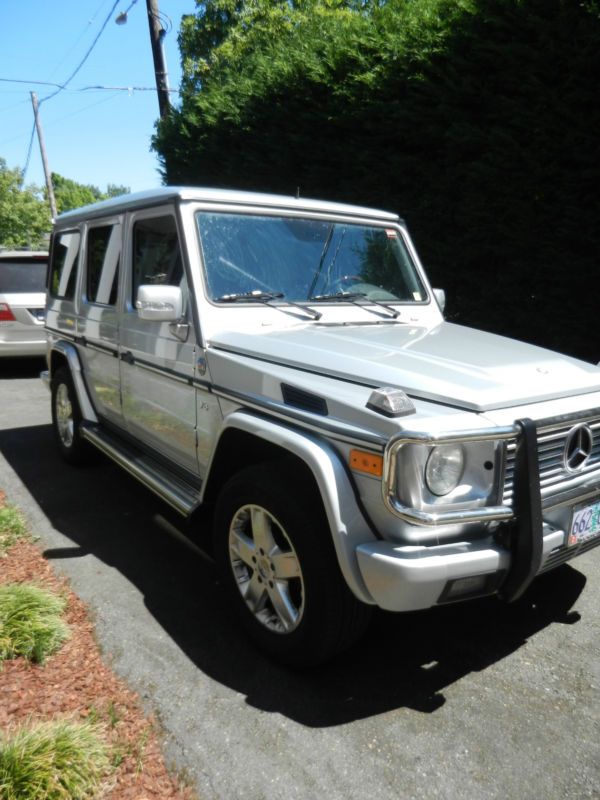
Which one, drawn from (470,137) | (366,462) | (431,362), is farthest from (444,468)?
(470,137)

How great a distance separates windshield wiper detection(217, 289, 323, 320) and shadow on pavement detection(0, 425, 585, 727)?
1.55 metres

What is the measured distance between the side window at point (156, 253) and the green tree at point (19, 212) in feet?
135

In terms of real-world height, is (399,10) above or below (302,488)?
above

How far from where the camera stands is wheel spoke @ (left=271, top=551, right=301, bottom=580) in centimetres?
262

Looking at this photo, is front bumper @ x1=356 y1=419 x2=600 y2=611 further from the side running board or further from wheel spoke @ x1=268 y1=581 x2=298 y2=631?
the side running board

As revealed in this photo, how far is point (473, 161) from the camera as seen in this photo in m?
6.72

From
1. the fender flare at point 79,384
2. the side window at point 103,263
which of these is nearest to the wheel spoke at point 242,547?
the side window at point 103,263

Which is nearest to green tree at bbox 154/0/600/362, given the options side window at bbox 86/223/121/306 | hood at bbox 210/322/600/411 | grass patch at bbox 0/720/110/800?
hood at bbox 210/322/600/411

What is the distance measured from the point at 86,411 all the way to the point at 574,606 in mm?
3623

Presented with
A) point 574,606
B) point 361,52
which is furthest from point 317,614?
point 361,52

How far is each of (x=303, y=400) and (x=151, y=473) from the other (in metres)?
1.52

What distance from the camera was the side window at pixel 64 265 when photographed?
5.26 metres

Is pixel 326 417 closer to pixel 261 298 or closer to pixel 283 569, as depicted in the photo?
pixel 283 569

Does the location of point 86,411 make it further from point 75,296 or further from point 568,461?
point 568,461
